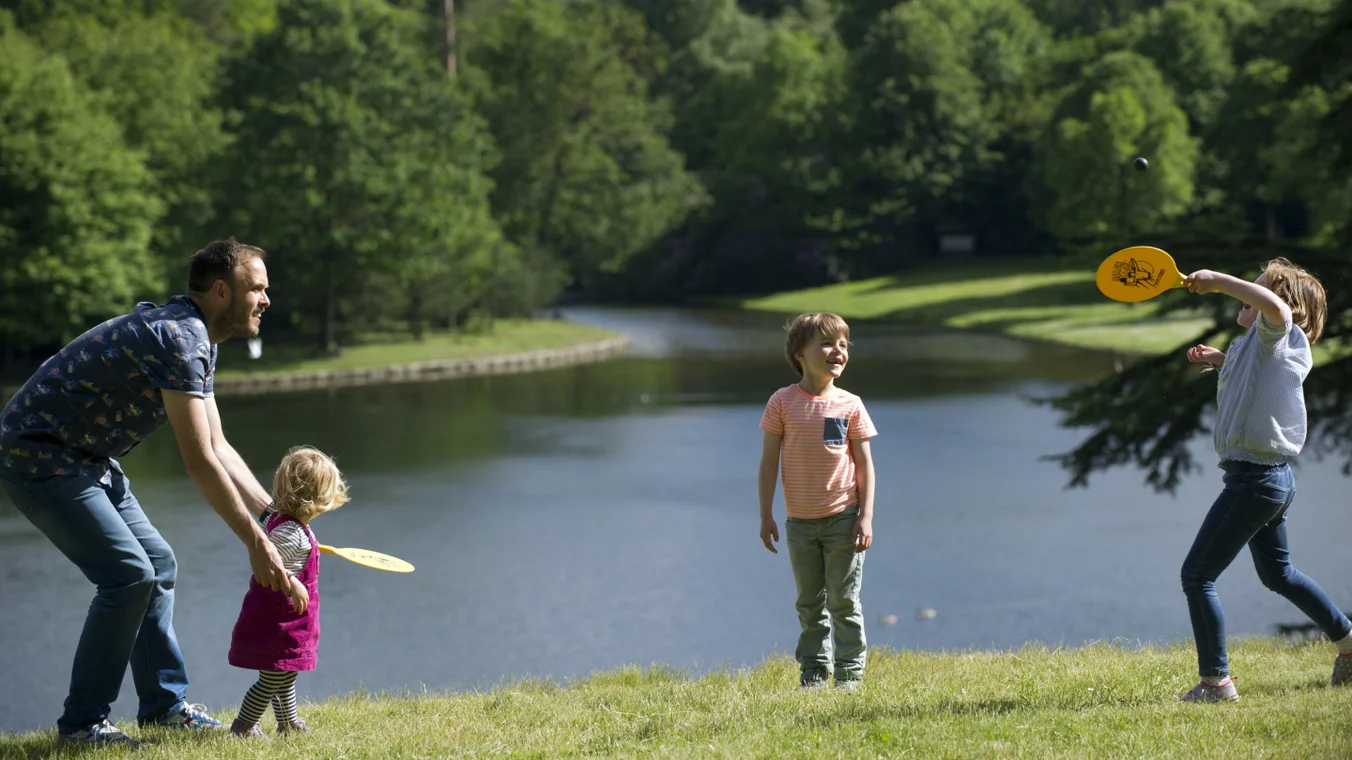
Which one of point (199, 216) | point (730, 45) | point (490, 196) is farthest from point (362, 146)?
point (730, 45)

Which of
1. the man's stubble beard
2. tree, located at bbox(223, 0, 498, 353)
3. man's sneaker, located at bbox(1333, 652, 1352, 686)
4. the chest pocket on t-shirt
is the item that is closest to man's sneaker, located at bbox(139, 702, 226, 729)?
the man's stubble beard

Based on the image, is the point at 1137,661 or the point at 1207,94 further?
the point at 1207,94

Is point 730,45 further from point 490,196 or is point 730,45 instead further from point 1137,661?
point 1137,661

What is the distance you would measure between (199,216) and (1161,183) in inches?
1363

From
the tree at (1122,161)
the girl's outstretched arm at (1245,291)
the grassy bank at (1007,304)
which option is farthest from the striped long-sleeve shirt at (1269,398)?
the tree at (1122,161)

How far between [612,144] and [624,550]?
50141 millimetres

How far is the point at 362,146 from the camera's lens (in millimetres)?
39562

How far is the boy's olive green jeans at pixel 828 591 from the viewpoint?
261 inches

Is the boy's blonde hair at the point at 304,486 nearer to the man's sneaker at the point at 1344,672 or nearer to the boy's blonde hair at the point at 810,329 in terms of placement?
the boy's blonde hair at the point at 810,329

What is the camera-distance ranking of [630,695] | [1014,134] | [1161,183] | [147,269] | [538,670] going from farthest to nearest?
[1014,134]
[1161,183]
[147,269]
[538,670]
[630,695]

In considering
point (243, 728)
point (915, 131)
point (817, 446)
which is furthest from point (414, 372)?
point (915, 131)

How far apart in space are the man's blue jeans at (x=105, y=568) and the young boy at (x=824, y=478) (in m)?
2.52

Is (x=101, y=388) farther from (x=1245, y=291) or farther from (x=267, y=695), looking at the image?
(x=1245, y=291)

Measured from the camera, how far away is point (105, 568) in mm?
5449
